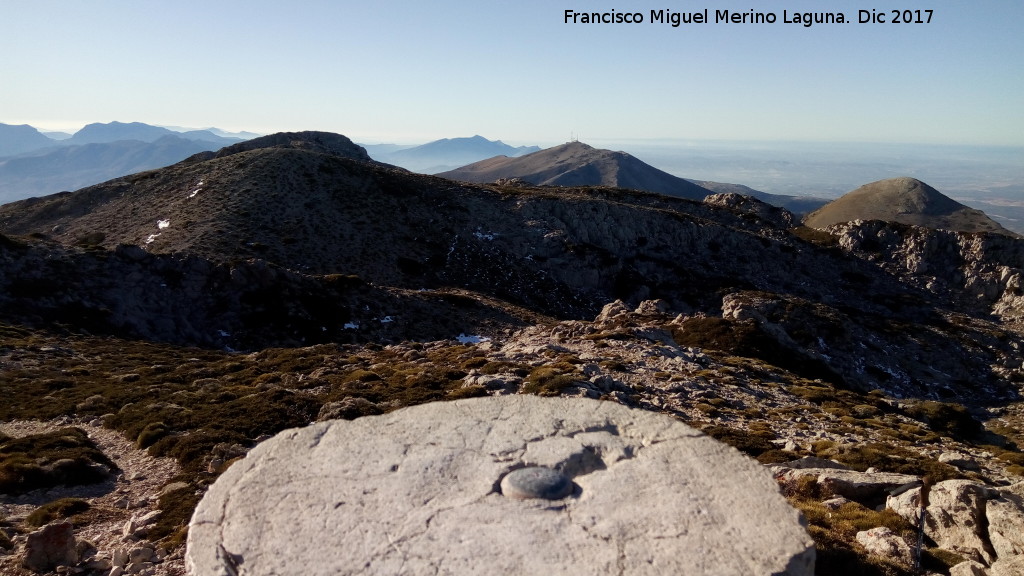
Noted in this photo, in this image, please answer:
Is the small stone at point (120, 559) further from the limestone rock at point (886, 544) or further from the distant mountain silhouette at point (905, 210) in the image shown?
the distant mountain silhouette at point (905, 210)

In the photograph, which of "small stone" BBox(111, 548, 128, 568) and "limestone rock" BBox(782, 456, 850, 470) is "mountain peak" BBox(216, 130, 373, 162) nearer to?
"small stone" BBox(111, 548, 128, 568)

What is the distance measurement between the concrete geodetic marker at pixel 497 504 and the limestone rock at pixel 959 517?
374 centimetres

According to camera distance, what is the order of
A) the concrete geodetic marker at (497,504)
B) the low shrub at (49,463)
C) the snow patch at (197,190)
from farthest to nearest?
the snow patch at (197,190), the low shrub at (49,463), the concrete geodetic marker at (497,504)

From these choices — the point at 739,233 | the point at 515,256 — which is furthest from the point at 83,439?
the point at 739,233

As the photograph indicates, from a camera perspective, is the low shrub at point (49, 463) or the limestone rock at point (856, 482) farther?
the low shrub at point (49, 463)

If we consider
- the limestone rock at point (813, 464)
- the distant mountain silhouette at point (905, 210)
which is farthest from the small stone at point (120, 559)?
the distant mountain silhouette at point (905, 210)

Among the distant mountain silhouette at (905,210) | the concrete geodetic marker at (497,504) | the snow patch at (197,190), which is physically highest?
the snow patch at (197,190)

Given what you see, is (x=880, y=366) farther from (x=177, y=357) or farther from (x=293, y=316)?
(x=177, y=357)

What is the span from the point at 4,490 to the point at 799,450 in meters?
21.5

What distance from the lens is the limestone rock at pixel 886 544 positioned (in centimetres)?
852

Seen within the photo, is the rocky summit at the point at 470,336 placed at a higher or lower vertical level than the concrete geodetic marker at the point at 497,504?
lower

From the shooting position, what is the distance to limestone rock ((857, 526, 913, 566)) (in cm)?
852

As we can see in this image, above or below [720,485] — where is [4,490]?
below

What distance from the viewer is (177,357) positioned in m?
27.5
